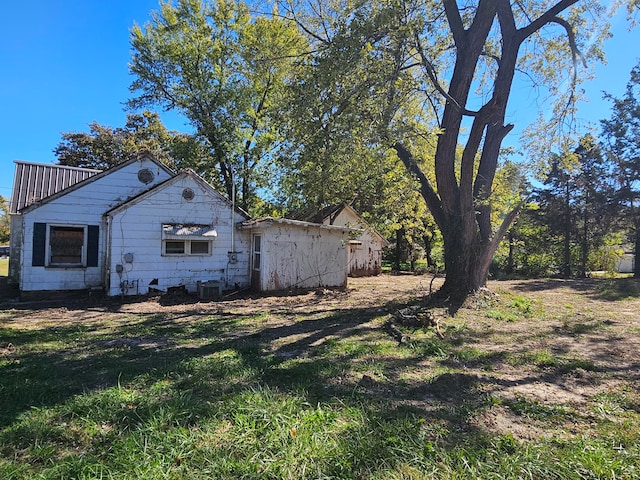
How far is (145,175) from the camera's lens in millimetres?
12555

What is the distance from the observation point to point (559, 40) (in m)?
11.1

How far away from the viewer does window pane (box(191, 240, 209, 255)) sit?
12.3 m

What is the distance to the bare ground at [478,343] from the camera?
3.69 metres

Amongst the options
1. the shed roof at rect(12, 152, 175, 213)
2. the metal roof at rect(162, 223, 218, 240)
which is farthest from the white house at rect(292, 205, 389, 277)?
the shed roof at rect(12, 152, 175, 213)

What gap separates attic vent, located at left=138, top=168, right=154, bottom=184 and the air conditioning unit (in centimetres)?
421

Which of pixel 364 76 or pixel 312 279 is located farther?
pixel 312 279

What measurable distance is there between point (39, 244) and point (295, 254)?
8044mm

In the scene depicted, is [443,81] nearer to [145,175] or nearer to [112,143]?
[145,175]

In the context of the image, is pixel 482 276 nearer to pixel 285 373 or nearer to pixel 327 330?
pixel 327 330

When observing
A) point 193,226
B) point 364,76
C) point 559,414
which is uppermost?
point 364,76

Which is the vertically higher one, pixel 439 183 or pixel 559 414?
pixel 439 183

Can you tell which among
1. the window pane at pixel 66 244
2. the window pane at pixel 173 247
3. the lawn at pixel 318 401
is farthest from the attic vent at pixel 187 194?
the lawn at pixel 318 401

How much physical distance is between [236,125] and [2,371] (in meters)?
16.4

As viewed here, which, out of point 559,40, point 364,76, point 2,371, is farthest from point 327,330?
point 559,40
